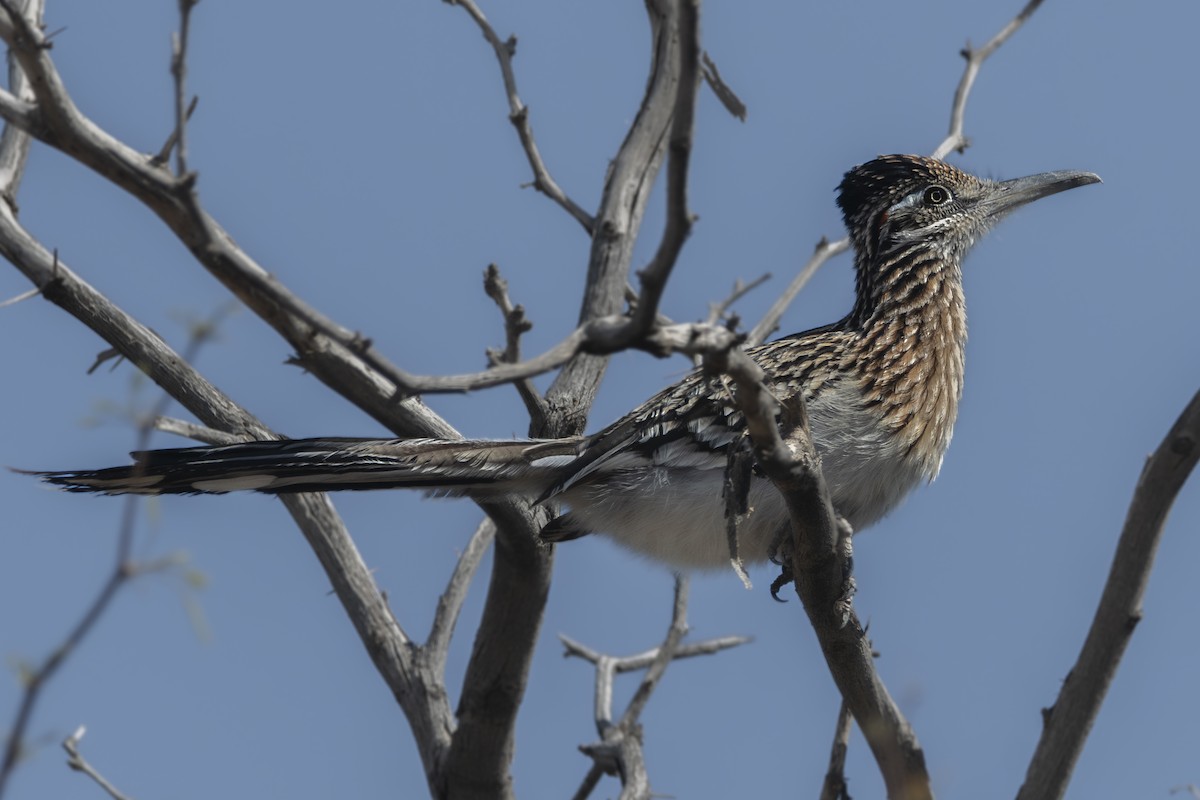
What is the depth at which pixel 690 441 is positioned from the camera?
5.52 metres

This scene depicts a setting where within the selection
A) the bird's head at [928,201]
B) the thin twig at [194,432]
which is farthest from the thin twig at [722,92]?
the thin twig at [194,432]

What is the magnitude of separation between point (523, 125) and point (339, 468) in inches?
79.2

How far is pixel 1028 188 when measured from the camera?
6.80 m

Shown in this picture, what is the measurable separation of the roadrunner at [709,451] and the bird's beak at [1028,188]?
40 cm

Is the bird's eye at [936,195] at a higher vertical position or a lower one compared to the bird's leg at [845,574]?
higher

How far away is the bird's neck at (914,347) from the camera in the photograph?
18.7 ft

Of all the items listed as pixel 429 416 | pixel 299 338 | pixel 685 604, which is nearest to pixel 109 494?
pixel 299 338

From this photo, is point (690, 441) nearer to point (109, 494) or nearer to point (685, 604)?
point (685, 604)

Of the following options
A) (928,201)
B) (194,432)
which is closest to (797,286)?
(928,201)

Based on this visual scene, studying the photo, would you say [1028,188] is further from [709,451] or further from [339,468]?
[339,468]

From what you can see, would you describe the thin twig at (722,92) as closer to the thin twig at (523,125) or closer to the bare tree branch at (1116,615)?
the thin twig at (523,125)

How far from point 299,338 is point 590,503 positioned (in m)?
1.90

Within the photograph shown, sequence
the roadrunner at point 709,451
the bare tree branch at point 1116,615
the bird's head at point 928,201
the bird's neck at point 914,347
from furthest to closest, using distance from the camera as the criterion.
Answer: the bird's head at point 928,201 < the bird's neck at point 914,347 < the roadrunner at point 709,451 < the bare tree branch at point 1116,615

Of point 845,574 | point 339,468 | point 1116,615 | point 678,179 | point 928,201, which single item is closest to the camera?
point 678,179
